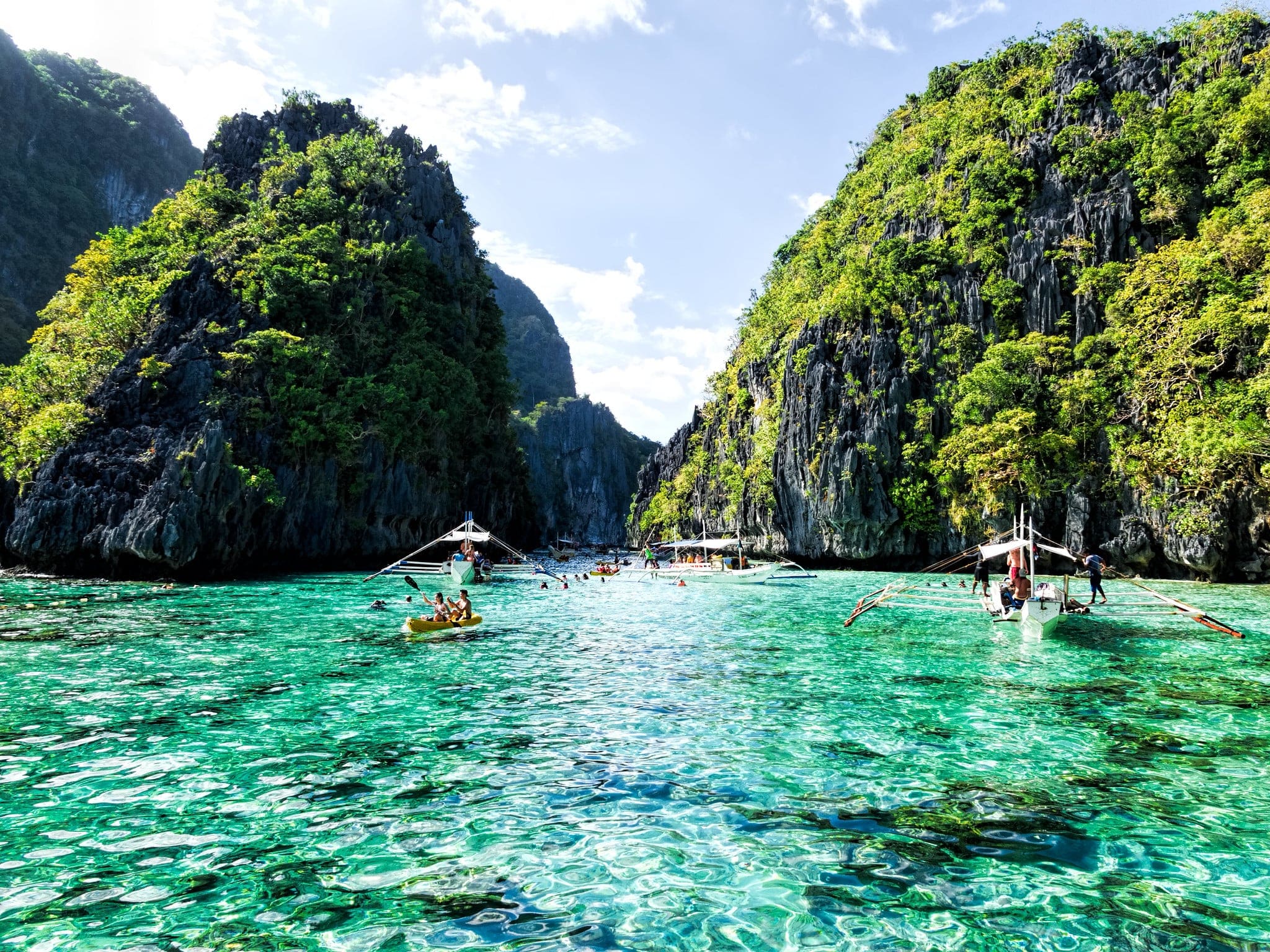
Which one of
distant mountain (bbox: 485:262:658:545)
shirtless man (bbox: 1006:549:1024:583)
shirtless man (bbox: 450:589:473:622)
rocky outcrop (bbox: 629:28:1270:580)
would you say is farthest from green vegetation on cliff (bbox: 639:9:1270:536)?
distant mountain (bbox: 485:262:658:545)

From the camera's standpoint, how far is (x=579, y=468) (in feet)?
488

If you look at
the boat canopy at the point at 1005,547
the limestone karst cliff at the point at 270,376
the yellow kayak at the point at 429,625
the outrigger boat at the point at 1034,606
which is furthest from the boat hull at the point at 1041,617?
the limestone karst cliff at the point at 270,376

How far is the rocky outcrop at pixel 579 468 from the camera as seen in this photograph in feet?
458

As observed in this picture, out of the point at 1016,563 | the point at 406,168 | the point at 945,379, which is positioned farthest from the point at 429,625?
the point at 406,168

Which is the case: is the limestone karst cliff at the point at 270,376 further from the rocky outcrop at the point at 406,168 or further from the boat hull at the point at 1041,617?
the boat hull at the point at 1041,617

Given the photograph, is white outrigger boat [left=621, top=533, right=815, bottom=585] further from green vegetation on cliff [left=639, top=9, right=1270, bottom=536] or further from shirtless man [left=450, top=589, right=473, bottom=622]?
shirtless man [left=450, top=589, right=473, bottom=622]

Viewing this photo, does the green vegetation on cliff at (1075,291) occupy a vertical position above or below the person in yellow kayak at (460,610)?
above

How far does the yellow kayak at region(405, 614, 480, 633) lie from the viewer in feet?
61.4

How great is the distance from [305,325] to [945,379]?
4701cm

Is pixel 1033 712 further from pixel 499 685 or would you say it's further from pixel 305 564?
pixel 305 564

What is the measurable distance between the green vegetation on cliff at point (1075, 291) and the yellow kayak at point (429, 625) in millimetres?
35039

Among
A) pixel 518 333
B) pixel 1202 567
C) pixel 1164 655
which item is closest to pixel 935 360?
pixel 1202 567

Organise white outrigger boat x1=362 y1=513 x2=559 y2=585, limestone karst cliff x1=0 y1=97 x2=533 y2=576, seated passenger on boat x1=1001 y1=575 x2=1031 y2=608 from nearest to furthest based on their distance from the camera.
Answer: seated passenger on boat x1=1001 y1=575 x2=1031 y2=608
limestone karst cliff x1=0 y1=97 x2=533 y2=576
white outrigger boat x1=362 y1=513 x2=559 y2=585

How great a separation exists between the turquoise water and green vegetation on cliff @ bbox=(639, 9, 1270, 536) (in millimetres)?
28368
